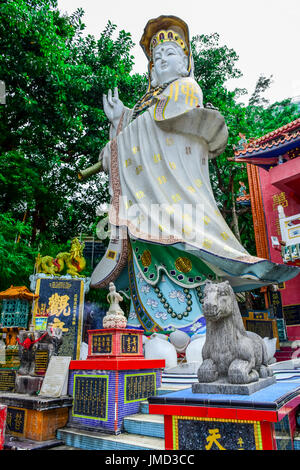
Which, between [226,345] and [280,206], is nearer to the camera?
[226,345]

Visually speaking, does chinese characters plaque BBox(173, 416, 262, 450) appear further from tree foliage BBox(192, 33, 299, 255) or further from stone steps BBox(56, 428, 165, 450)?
tree foliage BBox(192, 33, 299, 255)

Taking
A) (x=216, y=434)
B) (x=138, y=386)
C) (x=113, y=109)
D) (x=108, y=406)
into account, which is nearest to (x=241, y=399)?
(x=216, y=434)

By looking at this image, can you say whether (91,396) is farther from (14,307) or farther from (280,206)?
(280,206)

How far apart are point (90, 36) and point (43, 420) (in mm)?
11424

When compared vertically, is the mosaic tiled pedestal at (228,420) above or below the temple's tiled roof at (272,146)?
below

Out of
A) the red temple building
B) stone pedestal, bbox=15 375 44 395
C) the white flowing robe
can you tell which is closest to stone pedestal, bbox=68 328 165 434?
stone pedestal, bbox=15 375 44 395

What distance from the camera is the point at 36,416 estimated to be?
369cm

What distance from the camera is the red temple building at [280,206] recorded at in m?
8.29

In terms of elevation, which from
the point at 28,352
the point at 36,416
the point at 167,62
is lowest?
the point at 36,416

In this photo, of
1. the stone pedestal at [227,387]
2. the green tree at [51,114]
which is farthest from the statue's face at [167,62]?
the stone pedestal at [227,387]

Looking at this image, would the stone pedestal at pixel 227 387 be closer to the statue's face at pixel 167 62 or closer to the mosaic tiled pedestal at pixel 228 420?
the mosaic tiled pedestal at pixel 228 420

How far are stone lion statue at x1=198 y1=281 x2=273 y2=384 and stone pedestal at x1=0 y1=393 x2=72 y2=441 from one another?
1858 mm

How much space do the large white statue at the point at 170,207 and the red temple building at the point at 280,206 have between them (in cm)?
155

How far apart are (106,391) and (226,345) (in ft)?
5.00
